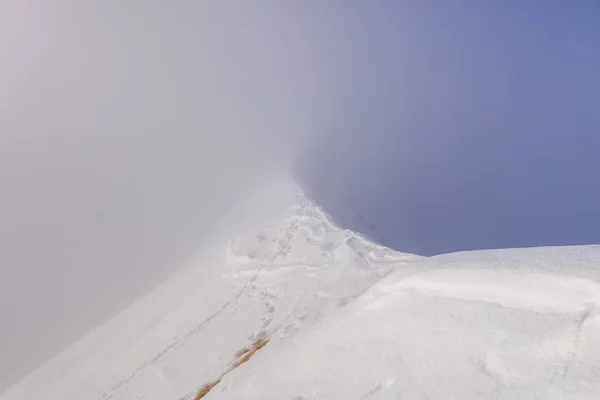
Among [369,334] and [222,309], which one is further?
[222,309]

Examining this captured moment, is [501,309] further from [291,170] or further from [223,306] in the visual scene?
[291,170]

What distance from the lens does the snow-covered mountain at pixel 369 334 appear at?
216 inches

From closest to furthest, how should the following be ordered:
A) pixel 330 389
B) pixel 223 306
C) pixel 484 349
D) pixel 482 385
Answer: pixel 482 385
pixel 484 349
pixel 330 389
pixel 223 306

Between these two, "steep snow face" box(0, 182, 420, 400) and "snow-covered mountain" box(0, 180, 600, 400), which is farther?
"steep snow face" box(0, 182, 420, 400)

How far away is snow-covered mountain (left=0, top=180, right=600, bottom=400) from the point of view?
548 centimetres

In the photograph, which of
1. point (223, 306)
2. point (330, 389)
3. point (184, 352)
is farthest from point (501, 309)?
point (223, 306)

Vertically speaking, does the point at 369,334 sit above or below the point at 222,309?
below

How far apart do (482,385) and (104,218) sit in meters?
37.9

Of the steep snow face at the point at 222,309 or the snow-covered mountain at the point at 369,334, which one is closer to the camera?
the snow-covered mountain at the point at 369,334

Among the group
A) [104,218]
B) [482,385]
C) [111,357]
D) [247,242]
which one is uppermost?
[104,218]

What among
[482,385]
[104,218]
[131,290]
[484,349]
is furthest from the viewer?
[104,218]

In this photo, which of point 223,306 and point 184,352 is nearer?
point 184,352

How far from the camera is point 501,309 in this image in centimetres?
677

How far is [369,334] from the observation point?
24.2 ft
